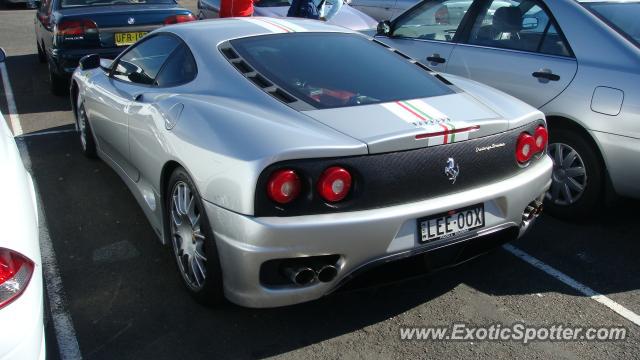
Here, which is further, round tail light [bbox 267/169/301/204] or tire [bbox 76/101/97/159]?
tire [bbox 76/101/97/159]

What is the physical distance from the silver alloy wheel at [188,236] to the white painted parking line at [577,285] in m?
1.96

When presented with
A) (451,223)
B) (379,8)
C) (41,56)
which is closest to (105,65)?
(451,223)

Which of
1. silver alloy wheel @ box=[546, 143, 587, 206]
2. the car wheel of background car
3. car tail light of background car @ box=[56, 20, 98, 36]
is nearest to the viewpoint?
the car wheel of background car

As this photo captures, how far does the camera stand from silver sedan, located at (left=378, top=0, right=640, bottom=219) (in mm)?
3785

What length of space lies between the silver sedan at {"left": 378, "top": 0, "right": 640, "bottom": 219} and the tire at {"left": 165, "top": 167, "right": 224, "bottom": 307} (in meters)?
2.54

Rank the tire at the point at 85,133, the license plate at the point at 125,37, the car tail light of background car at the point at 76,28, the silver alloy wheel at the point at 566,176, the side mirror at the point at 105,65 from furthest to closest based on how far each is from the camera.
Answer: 1. the license plate at the point at 125,37
2. the car tail light of background car at the point at 76,28
3. the tire at the point at 85,133
4. the side mirror at the point at 105,65
5. the silver alloy wheel at the point at 566,176

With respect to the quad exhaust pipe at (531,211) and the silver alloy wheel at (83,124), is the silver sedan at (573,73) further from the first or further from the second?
the silver alloy wheel at (83,124)


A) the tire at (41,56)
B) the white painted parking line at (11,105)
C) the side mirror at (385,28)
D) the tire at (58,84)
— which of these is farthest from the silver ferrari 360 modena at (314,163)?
the tire at (41,56)

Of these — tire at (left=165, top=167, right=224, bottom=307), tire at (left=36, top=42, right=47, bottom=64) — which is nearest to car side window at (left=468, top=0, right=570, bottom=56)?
tire at (left=165, top=167, right=224, bottom=307)

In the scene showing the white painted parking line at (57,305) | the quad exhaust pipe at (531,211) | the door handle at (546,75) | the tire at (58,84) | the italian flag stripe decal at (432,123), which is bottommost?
the tire at (58,84)

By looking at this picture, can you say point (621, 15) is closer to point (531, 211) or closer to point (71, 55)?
point (531, 211)

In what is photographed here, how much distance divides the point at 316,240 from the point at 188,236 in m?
0.87

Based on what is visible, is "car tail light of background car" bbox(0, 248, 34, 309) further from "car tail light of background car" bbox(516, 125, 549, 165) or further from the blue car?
the blue car

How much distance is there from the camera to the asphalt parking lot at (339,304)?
2850mm
